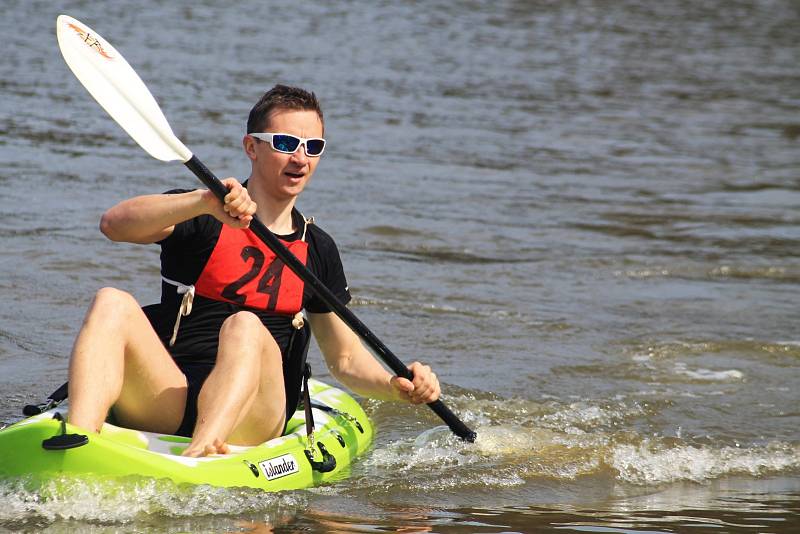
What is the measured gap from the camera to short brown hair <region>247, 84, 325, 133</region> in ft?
16.4

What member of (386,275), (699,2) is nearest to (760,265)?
(386,275)

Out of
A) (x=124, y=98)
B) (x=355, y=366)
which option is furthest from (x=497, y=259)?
(x=124, y=98)

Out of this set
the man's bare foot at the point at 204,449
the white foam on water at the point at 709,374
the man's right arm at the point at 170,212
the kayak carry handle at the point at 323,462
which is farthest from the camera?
the white foam on water at the point at 709,374

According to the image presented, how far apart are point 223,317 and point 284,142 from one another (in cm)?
65

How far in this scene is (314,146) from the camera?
495 cm

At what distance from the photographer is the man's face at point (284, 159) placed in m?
4.90

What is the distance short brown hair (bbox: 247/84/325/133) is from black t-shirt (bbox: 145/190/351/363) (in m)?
0.36

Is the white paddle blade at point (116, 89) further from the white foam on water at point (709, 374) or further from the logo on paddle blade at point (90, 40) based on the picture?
the white foam on water at point (709, 374)

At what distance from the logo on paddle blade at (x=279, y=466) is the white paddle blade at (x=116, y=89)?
1.09 meters

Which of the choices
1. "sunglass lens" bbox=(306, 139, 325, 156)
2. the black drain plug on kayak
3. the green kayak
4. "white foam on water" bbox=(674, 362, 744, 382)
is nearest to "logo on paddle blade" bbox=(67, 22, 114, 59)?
"sunglass lens" bbox=(306, 139, 325, 156)

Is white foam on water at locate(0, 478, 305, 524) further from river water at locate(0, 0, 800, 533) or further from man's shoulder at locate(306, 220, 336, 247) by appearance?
man's shoulder at locate(306, 220, 336, 247)

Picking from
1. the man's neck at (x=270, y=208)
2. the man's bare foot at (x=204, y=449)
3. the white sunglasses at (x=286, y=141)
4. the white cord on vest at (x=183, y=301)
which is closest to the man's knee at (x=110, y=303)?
the white cord on vest at (x=183, y=301)

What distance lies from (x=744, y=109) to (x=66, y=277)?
11.7 m

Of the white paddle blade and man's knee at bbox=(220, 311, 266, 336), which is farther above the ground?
the white paddle blade
